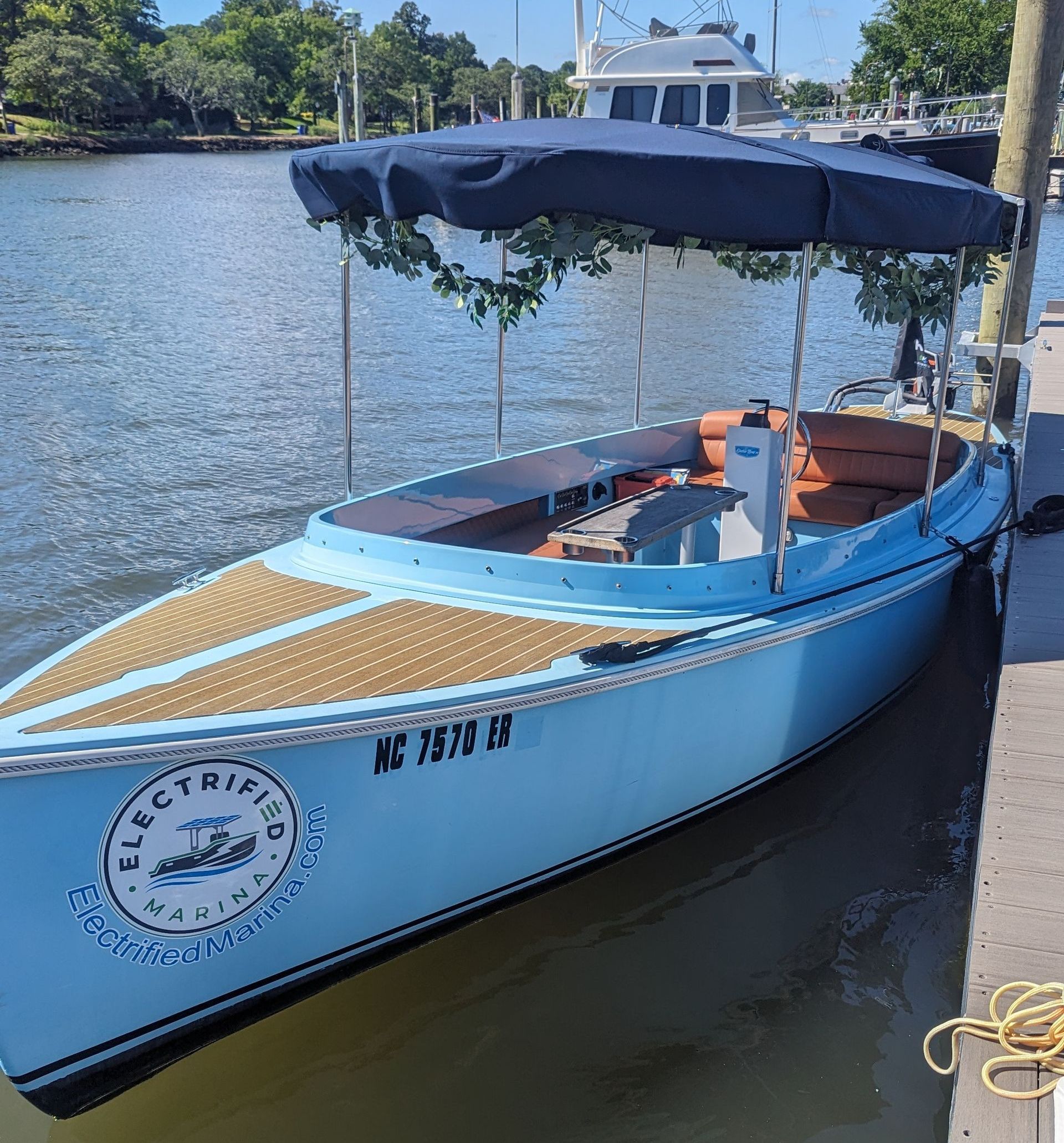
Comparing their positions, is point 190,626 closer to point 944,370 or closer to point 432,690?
point 432,690

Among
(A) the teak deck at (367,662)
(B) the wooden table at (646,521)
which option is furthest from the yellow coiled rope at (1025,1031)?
(B) the wooden table at (646,521)

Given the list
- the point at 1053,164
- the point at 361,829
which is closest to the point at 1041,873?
the point at 361,829

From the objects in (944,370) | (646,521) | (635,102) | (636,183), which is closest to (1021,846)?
(646,521)

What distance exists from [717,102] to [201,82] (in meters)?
75.2

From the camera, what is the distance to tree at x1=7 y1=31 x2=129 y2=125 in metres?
75.1

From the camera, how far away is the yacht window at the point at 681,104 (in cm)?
2567

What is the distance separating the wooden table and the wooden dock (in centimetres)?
155

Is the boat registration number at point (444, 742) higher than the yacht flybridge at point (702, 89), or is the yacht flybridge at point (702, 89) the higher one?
the yacht flybridge at point (702, 89)

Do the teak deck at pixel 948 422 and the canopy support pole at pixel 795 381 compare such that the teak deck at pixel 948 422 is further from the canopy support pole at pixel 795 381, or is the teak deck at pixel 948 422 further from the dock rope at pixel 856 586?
the canopy support pole at pixel 795 381

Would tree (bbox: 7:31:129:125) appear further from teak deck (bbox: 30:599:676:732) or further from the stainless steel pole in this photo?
teak deck (bbox: 30:599:676:732)

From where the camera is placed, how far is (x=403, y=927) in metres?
4.12

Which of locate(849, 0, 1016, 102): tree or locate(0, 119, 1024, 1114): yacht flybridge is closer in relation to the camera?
locate(0, 119, 1024, 1114): yacht flybridge

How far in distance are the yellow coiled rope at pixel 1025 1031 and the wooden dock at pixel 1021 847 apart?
27 mm

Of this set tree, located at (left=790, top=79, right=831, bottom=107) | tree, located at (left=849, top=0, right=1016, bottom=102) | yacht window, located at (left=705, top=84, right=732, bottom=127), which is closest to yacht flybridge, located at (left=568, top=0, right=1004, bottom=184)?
yacht window, located at (left=705, top=84, right=732, bottom=127)
